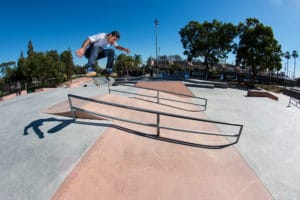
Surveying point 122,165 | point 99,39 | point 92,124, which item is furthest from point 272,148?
point 99,39

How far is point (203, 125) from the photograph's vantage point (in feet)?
19.6

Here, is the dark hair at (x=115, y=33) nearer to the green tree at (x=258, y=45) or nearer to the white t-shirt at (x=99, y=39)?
the white t-shirt at (x=99, y=39)

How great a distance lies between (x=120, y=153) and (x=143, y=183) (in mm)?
765

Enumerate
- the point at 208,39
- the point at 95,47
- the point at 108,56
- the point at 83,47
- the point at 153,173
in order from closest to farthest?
the point at 153,173 → the point at 83,47 → the point at 95,47 → the point at 108,56 → the point at 208,39

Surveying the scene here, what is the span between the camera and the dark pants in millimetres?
3822

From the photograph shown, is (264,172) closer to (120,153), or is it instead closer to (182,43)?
(120,153)

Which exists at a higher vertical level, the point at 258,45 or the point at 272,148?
the point at 258,45

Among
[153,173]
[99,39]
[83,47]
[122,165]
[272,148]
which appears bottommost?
[272,148]

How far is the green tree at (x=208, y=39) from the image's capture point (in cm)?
2655

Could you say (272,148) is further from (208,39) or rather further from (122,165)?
(208,39)

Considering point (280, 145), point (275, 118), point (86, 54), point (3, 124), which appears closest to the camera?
point (86, 54)

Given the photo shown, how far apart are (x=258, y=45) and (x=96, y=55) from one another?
26.5 metres

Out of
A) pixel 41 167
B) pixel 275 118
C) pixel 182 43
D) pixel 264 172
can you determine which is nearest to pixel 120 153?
pixel 41 167

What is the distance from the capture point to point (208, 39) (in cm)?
2708
